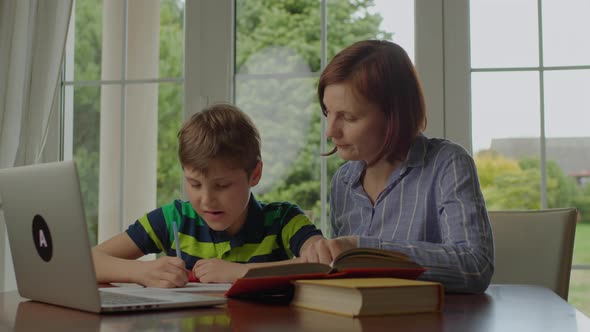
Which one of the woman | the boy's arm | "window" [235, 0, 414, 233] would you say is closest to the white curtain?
"window" [235, 0, 414, 233]

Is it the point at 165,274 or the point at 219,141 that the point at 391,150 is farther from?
the point at 165,274

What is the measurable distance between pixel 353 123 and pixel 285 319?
800mm

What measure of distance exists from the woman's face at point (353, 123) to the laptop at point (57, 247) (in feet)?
1.97

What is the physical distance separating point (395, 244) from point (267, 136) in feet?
5.37

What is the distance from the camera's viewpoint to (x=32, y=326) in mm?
972

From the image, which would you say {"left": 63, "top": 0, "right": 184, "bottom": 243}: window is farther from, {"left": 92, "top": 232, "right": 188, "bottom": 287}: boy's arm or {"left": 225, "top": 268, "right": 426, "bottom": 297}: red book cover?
{"left": 225, "top": 268, "right": 426, "bottom": 297}: red book cover

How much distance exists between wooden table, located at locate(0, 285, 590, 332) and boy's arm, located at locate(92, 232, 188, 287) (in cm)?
23

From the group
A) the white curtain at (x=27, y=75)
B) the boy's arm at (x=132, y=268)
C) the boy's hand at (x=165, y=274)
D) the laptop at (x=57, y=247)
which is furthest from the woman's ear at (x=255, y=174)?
the white curtain at (x=27, y=75)

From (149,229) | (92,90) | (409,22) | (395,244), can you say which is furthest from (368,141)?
(92,90)

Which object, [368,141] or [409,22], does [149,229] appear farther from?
[409,22]

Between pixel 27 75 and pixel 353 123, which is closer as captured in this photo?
pixel 353 123

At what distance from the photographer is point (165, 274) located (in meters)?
1.37

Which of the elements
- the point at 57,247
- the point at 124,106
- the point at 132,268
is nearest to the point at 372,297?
the point at 57,247

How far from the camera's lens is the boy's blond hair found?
170 cm
